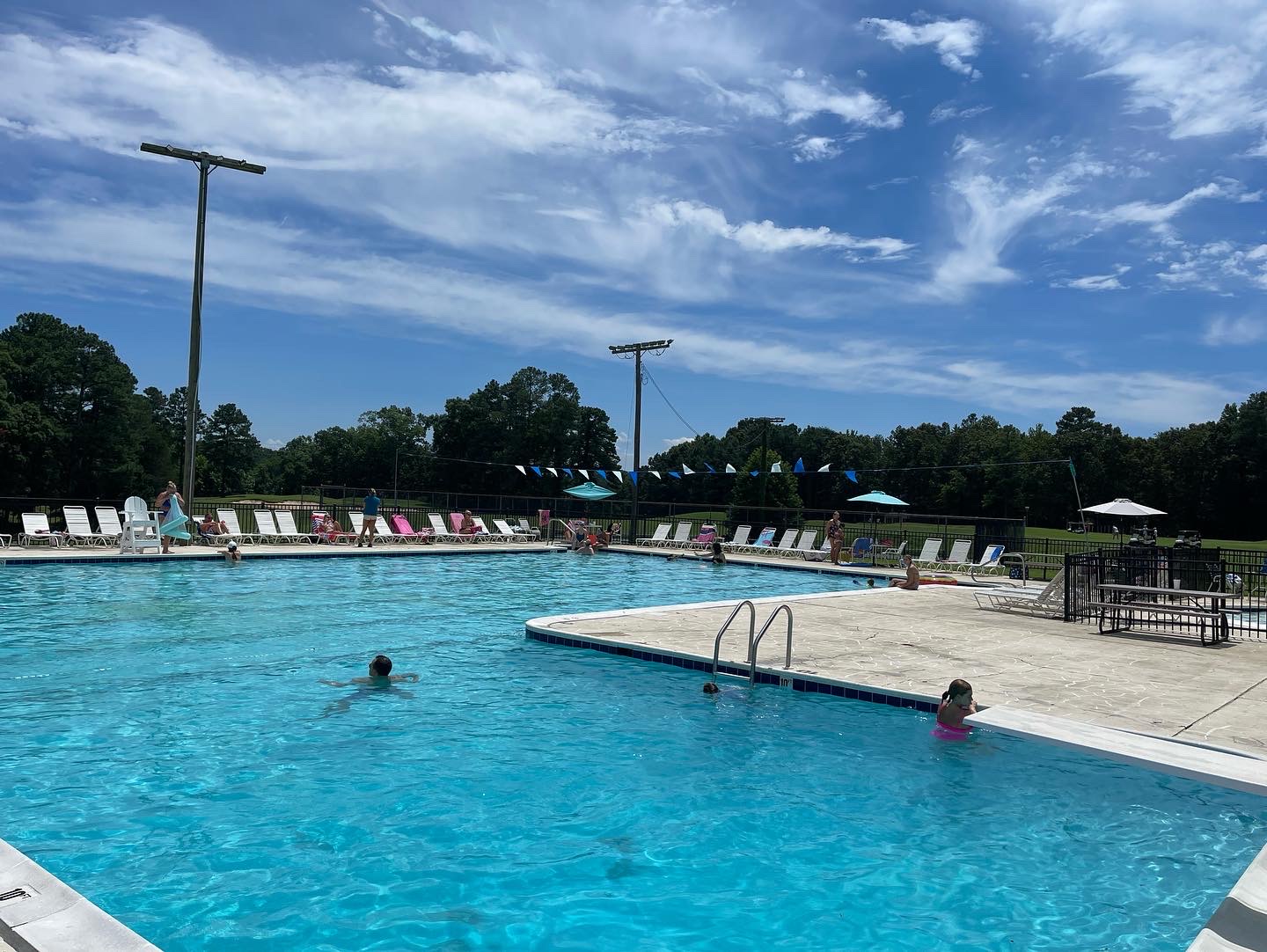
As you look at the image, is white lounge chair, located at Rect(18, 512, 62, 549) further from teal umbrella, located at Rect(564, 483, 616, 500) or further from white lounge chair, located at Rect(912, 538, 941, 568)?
white lounge chair, located at Rect(912, 538, 941, 568)

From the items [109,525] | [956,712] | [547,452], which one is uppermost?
[547,452]

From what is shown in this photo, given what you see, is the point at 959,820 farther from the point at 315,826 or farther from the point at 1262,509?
the point at 1262,509

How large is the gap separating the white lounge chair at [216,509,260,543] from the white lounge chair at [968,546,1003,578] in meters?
17.4

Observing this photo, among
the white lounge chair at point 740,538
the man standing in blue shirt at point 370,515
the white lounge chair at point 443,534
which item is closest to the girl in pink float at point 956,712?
the man standing in blue shirt at point 370,515

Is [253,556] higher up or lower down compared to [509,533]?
lower down

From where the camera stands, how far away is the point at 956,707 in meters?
6.59

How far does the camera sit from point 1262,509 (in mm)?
60688

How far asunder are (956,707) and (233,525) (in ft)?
67.5

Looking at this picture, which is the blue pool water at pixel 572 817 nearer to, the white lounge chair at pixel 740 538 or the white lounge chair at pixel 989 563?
the white lounge chair at pixel 989 563

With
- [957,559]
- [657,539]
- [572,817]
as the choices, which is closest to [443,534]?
[657,539]

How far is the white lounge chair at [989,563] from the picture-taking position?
20.4 meters

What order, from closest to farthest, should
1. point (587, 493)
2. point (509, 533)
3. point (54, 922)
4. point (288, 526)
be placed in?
point (54, 922) < point (288, 526) < point (509, 533) < point (587, 493)

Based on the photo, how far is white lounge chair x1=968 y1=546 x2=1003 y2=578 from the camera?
20.4 m

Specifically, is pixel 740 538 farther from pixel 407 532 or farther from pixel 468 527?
pixel 407 532
